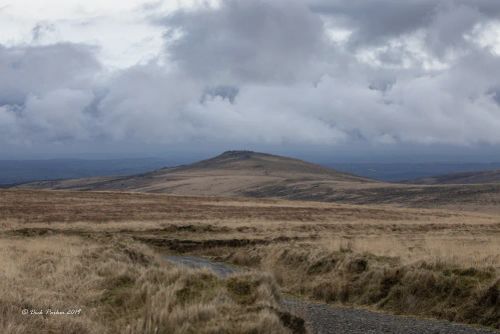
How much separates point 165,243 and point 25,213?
706 inches

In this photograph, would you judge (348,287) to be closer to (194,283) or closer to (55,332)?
(194,283)

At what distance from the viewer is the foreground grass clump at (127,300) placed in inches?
455

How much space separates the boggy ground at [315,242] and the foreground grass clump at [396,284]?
0.13ft

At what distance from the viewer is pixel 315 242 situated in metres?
35.2

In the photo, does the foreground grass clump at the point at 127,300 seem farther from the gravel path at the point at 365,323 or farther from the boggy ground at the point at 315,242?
the gravel path at the point at 365,323

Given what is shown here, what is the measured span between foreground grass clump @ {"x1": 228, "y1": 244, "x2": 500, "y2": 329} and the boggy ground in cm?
4

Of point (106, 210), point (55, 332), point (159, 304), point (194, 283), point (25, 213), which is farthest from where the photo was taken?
point (106, 210)

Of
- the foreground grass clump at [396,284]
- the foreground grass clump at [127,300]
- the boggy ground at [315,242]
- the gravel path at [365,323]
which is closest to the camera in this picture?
the foreground grass clump at [127,300]

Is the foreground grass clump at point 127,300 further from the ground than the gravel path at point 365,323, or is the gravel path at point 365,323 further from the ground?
the foreground grass clump at point 127,300

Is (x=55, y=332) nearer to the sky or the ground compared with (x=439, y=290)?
nearer to the sky

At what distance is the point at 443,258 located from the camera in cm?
2283

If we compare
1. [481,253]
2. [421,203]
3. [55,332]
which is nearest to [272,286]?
[55,332]

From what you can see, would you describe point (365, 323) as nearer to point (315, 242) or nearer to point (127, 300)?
point (127, 300)

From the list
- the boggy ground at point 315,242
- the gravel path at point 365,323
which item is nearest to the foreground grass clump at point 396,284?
the boggy ground at point 315,242
